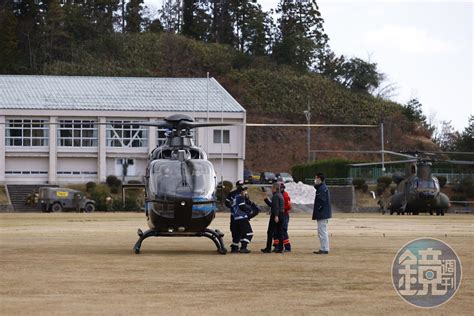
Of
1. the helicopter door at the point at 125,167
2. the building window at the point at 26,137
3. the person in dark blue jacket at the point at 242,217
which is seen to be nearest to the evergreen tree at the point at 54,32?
the building window at the point at 26,137

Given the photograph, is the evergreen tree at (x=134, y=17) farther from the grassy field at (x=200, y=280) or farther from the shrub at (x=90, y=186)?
the grassy field at (x=200, y=280)

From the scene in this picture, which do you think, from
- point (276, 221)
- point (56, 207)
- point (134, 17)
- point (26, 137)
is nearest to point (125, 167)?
point (26, 137)

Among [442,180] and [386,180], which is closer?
[386,180]

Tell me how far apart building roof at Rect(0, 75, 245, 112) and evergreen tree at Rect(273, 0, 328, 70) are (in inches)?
1685

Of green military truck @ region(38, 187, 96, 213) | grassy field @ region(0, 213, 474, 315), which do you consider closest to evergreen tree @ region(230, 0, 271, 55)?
green military truck @ region(38, 187, 96, 213)

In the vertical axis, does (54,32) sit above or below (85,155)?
above

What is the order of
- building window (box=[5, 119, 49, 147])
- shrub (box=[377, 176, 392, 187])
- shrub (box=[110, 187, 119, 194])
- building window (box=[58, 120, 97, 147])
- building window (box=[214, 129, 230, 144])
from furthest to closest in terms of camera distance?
1. building window (box=[214, 129, 230, 144])
2. building window (box=[58, 120, 97, 147])
3. building window (box=[5, 119, 49, 147])
4. shrub (box=[377, 176, 392, 187])
5. shrub (box=[110, 187, 119, 194])

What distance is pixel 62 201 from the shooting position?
76.9 meters

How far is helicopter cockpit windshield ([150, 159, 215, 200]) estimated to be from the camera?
26188 mm

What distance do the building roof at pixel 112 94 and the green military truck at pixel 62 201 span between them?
13.9m

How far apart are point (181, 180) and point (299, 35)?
115702 millimetres

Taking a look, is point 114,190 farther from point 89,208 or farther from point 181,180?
point 181,180

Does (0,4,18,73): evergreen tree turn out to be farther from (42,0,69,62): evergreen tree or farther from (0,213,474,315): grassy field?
(0,213,474,315): grassy field

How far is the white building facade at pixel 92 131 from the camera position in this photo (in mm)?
88938
